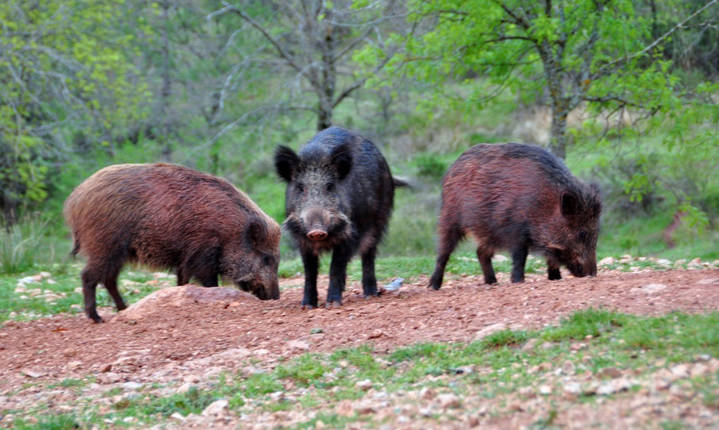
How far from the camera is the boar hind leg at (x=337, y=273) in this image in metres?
7.27

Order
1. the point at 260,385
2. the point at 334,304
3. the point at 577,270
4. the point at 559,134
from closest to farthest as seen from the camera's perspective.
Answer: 1. the point at 260,385
2. the point at 334,304
3. the point at 577,270
4. the point at 559,134

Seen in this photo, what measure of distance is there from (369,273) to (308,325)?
2058 mm

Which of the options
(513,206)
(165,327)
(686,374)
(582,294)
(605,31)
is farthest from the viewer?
(605,31)

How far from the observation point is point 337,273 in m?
7.32

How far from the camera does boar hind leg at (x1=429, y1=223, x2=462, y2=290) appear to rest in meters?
8.02

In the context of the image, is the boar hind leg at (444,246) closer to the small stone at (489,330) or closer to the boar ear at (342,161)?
the boar ear at (342,161)

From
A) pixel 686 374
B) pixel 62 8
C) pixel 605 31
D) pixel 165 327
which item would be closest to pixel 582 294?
pixel 686 374

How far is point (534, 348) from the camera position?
4746 millimetres

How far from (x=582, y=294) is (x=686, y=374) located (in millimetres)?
1858

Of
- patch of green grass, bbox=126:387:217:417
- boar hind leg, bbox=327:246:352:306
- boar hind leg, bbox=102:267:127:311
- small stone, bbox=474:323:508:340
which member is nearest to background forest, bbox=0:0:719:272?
boar hind leg, bbox=327:246:352:306

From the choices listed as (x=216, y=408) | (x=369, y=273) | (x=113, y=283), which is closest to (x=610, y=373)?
(x=216, y=408)

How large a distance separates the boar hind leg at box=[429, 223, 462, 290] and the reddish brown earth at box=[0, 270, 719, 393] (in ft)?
3.19

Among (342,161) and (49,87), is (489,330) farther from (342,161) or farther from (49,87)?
(49,87)

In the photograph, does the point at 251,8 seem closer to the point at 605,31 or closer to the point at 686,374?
the point at 605,31
